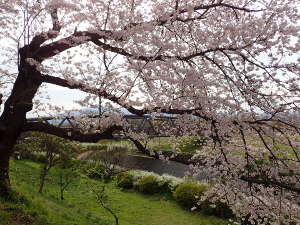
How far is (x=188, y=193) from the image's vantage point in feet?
50.1

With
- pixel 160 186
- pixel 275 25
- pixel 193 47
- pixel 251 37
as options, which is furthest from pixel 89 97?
pixel 160 186

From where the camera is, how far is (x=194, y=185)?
15656 mm

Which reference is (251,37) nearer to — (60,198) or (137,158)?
(60,198)

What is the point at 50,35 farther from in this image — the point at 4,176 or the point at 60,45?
the point at 4,176

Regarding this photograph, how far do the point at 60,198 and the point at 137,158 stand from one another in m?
15.4

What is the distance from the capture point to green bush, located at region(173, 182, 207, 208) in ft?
49.2

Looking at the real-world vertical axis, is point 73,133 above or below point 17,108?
below

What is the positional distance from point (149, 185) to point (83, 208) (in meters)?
5.21

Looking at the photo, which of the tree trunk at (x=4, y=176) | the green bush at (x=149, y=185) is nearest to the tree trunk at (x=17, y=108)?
the tree trunk at (x=4, y=176)

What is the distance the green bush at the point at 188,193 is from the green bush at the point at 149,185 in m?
2.00

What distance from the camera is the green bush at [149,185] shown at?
58.7ft

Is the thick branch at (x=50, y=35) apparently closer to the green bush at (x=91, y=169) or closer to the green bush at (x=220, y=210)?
the green bush at (x=91, y=169)

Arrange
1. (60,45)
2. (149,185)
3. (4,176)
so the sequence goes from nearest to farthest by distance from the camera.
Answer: (60,45), (4,176), (149,185)

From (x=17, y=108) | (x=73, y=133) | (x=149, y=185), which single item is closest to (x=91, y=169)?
(x=149, y=185)
